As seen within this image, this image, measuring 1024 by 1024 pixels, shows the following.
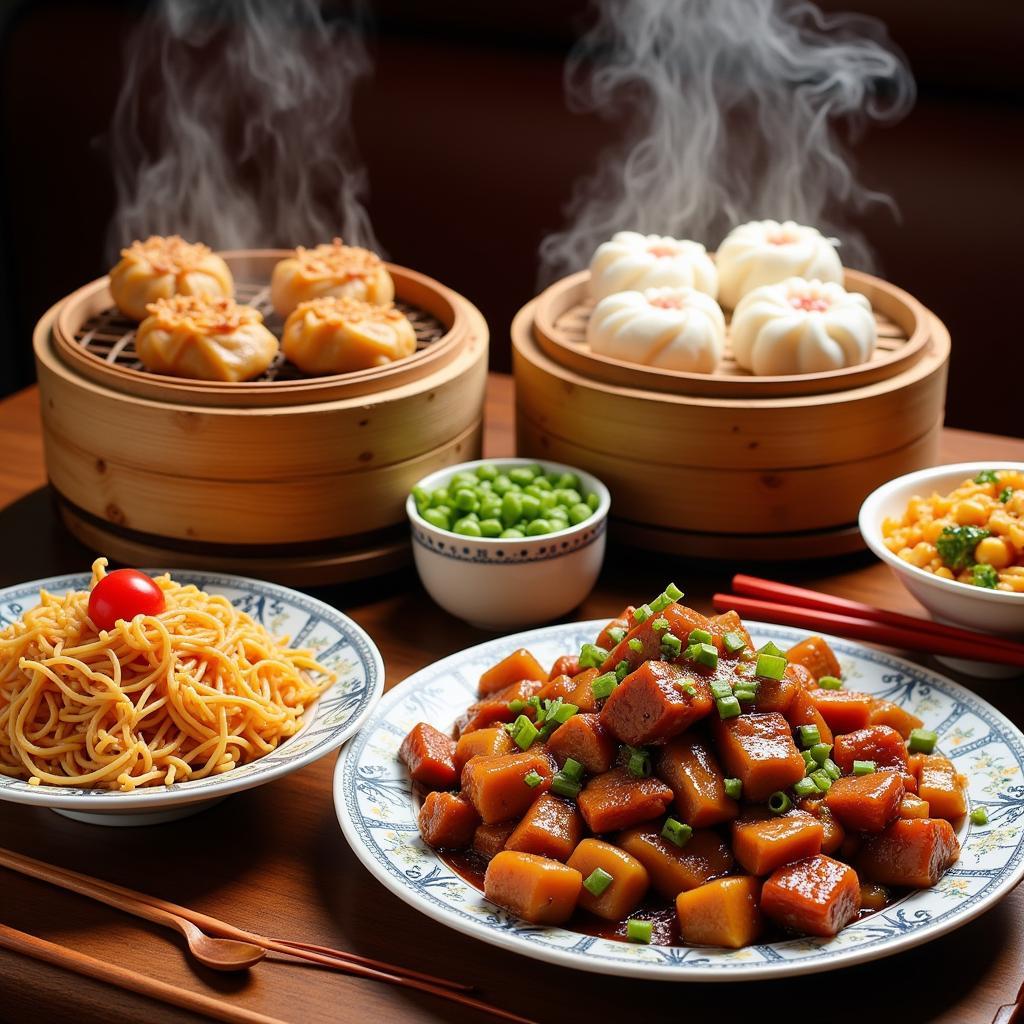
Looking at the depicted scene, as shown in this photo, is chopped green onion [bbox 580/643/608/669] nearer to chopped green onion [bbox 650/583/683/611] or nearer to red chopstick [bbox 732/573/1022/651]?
chopped green onion [bbox 650/583/683/611]

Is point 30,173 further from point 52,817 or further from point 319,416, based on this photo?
point 52,817

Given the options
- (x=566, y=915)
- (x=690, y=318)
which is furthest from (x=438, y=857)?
(x=690, y=318)

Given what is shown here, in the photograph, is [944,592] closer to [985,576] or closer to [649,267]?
[985,576]

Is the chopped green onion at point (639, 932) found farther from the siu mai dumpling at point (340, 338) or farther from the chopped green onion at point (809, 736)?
the siu mai dumpling at point (340, 338)

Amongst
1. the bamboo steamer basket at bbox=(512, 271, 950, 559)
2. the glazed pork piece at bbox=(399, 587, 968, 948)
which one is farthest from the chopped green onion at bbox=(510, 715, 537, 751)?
the bamboo steamer basket at bbox=(512, 271, 950, 559)

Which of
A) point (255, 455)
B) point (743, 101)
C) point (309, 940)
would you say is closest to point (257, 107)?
point (743, 101)

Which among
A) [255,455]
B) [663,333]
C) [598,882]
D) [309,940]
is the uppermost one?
[663,333]
